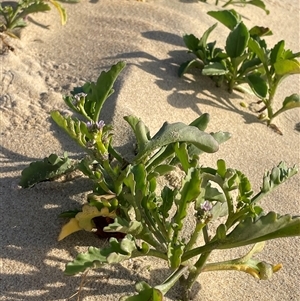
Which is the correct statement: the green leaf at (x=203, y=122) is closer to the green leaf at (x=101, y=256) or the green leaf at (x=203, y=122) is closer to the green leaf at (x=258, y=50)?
the green leaf at (x=101, y=256)

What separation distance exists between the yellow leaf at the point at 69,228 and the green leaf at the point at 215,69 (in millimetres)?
1033

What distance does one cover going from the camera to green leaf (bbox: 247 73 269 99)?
2400mm

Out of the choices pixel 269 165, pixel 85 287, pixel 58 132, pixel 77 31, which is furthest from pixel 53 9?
pixel 85 287

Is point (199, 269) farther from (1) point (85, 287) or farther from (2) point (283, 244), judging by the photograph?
(2) point (283, 244)

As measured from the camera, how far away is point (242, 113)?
2.52m

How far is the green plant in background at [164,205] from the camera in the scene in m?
1.36

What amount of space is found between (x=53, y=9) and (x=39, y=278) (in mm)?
1874

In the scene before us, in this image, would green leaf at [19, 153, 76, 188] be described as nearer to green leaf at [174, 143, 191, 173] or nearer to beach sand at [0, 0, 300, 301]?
beach sand at [0, 0, 300, 301]

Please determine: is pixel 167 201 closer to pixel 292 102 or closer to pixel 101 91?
pixel 101 91

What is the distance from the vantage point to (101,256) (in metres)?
1.33

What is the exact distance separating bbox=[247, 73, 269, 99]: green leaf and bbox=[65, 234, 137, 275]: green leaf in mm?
1236

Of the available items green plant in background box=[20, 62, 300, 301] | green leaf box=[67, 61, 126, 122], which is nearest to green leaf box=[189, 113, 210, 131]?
green plant in background box=[20, 62, 300, 301]

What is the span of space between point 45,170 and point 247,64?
1.14m

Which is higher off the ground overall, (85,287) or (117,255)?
(117,255)
